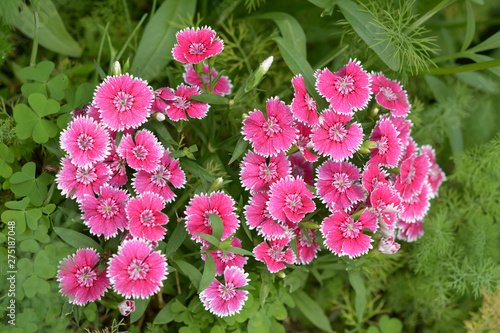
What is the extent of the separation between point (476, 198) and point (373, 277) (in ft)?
2.08

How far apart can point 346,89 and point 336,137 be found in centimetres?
15

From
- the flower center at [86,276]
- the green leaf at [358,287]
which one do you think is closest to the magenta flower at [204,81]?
the flower center at [86,276]

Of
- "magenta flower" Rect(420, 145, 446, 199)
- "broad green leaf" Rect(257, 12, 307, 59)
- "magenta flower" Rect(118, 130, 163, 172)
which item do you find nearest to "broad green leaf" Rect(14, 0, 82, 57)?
"magenta flower" Rect(118, 130, 163, 172)

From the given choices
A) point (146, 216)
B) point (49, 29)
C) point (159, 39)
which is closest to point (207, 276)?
point (146, 216)

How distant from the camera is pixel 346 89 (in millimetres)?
1340

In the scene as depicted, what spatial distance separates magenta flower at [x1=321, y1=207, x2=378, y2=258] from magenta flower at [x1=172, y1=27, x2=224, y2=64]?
61 centimetres

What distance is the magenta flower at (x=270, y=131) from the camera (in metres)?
1.30

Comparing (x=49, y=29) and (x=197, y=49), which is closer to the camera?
(x=197, y=49)

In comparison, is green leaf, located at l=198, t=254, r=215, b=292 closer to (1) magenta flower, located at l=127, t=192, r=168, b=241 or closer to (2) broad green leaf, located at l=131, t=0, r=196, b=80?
(1) magenta flower, located at l=127, t=192, r=168, b=241

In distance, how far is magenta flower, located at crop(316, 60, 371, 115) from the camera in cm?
133

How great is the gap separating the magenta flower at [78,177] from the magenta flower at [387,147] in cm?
84

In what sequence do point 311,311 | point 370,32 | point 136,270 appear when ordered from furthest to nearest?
1. point 311,311
2. point 370,32
3. point 136,270

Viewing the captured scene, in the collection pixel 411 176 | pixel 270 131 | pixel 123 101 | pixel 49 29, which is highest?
pixel 49 29

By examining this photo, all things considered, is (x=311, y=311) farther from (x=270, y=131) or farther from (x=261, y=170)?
(x=270, y=131)
